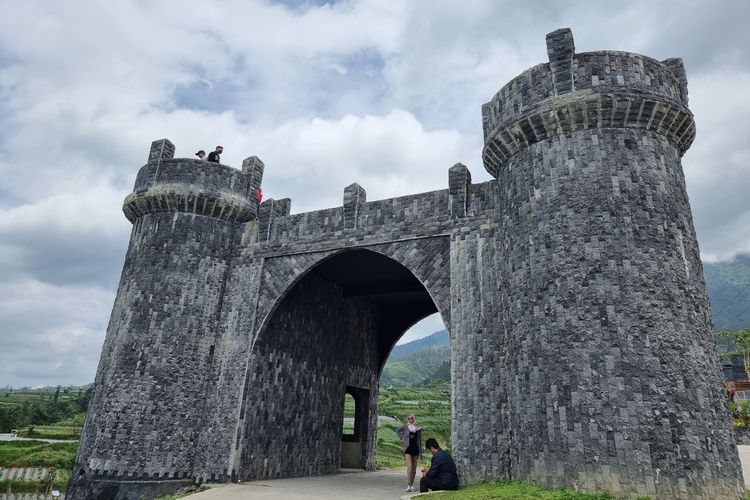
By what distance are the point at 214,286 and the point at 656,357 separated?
42.3 ft

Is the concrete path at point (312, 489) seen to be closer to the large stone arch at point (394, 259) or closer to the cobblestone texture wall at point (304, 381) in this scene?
the cobblestone texture wall at point (304, 381)

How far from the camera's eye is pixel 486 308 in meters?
12.6

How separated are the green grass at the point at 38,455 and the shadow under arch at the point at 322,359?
2436cm

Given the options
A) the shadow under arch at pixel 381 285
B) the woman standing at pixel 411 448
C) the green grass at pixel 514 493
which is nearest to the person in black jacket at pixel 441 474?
the green grass at pixel 514 493

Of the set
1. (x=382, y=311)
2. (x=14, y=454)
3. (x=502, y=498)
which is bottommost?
(x=14, y=454)

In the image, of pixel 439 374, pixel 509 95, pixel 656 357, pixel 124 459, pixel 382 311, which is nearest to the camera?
pixel 656 357

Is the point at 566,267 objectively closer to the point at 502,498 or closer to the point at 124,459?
the point at 502,498

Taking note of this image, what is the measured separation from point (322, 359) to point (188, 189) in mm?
7681

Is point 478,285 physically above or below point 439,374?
below

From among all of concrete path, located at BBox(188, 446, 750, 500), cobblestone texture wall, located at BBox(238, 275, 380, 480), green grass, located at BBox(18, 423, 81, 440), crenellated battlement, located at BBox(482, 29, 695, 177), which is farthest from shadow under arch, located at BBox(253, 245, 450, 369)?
green grass, located at BBox(18, 423, 81, 440)

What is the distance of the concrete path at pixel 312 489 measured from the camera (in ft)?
40.2

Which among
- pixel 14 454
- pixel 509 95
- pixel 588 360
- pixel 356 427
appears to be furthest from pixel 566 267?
pixel 14 454

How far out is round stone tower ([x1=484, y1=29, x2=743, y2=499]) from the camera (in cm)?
921

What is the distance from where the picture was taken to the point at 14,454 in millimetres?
38750
